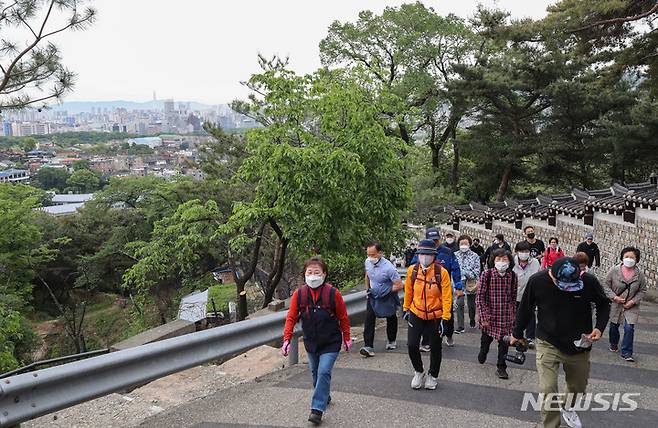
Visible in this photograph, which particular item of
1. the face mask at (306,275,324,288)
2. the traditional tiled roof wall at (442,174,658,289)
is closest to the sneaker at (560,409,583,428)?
the face mask at (306,275,324,288)

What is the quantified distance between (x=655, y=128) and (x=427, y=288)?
18712 millimetres

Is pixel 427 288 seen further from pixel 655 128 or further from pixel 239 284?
pixel 655 128

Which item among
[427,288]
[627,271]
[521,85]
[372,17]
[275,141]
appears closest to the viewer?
[427,288]

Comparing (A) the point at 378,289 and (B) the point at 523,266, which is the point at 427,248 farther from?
(B) the point at 523,266

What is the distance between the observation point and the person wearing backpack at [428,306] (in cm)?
588

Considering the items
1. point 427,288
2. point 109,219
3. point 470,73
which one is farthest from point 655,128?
point 109,219

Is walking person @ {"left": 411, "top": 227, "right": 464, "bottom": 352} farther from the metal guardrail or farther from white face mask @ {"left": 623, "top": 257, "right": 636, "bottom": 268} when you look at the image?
the metal guardrail

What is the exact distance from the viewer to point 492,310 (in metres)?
6.59

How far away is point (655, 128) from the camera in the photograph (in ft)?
67.6

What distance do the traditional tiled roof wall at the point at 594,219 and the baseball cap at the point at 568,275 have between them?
10.1m

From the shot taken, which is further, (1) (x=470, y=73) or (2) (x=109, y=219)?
(2) (x=109, y=219)

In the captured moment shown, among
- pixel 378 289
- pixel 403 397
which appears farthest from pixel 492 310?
pixel 403 397

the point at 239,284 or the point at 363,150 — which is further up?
the point at 363,150

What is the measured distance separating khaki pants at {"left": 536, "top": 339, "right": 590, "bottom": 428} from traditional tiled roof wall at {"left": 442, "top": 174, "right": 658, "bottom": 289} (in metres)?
9.95
